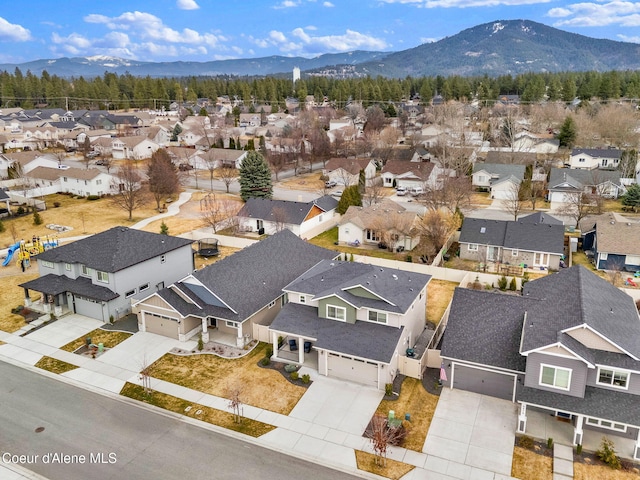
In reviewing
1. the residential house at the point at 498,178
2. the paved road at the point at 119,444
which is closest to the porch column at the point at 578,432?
the paved road at the point at 119,444

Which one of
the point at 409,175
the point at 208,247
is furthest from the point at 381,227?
the point at 409,175

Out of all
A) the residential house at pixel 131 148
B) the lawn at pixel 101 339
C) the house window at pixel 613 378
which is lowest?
the lawn at pixel 101 339

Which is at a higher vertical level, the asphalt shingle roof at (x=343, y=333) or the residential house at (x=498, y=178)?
the residential house at (x=498, y=178)

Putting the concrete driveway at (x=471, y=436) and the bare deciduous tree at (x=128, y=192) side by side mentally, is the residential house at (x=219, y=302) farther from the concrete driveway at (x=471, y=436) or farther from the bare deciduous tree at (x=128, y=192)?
the bare deciduous tree at (x=128, y=192)

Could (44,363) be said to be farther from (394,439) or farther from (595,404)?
(595,404)

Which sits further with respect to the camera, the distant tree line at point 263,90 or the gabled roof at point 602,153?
the distant tree line at point 263,90

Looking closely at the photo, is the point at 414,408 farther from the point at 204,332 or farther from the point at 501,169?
the point at 501,169

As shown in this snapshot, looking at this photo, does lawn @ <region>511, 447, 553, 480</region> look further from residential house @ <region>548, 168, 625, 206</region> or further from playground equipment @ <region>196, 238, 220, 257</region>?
residential house @ <region>548, 168, 625, 206</region>
